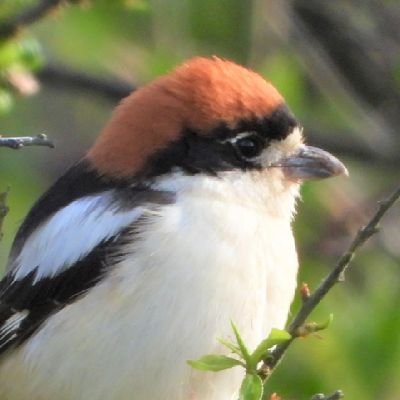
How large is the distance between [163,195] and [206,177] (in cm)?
18

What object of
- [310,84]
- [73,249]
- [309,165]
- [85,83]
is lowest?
[310,84]

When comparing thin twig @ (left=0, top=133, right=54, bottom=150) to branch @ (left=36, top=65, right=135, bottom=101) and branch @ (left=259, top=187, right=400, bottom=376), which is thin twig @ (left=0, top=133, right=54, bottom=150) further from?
branch @ (left=36, top=65, right=135, bottom=101)

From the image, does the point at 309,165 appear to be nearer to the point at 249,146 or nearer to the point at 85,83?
the point at 249,146

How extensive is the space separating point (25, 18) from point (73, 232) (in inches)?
39.6

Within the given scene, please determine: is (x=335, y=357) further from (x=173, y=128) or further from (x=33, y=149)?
(x=33, y=149)

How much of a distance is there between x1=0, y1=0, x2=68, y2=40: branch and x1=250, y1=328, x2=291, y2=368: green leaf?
82.1 inches

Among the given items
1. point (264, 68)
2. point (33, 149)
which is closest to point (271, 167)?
point (264, 68)

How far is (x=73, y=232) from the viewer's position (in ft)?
16.4

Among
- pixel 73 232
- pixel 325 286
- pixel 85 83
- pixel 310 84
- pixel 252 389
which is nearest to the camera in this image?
pixel 252 389

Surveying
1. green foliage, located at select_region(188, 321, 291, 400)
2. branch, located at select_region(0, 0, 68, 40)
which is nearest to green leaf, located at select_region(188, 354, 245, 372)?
green foliage, located at select_region(188, 321, 291, 400)

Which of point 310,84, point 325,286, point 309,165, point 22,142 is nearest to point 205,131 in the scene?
point 309,165

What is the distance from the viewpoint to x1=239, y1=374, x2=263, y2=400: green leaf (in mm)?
3814

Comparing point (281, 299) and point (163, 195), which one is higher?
point (163, 195)

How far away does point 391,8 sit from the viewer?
768 cm
